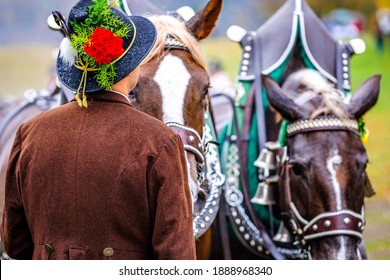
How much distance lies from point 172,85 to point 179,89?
4 centimetres

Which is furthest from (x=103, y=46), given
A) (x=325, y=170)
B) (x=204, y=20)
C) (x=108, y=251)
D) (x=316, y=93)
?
(x=316, y=93)

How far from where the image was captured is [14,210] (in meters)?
2.49

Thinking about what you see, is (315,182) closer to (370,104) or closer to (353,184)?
(353,184)

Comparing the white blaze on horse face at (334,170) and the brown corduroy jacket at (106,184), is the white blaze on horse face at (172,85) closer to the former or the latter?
the brown corduroy jacket at (106,184)

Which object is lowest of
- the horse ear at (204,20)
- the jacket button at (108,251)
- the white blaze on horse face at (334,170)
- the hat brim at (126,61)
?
the jacket button at (108,251)

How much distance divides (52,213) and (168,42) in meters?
1.20

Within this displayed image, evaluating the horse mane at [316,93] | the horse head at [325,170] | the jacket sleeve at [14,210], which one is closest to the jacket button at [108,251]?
the jacket sleeve at [14,210]

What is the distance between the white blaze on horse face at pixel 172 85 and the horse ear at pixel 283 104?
2.19 ft

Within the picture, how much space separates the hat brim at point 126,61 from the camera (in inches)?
92.7

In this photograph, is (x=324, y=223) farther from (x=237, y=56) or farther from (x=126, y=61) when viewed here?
(x=237, y=56)

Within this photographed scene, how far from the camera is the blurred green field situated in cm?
789

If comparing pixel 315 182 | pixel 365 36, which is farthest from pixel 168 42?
pixel 365 36
